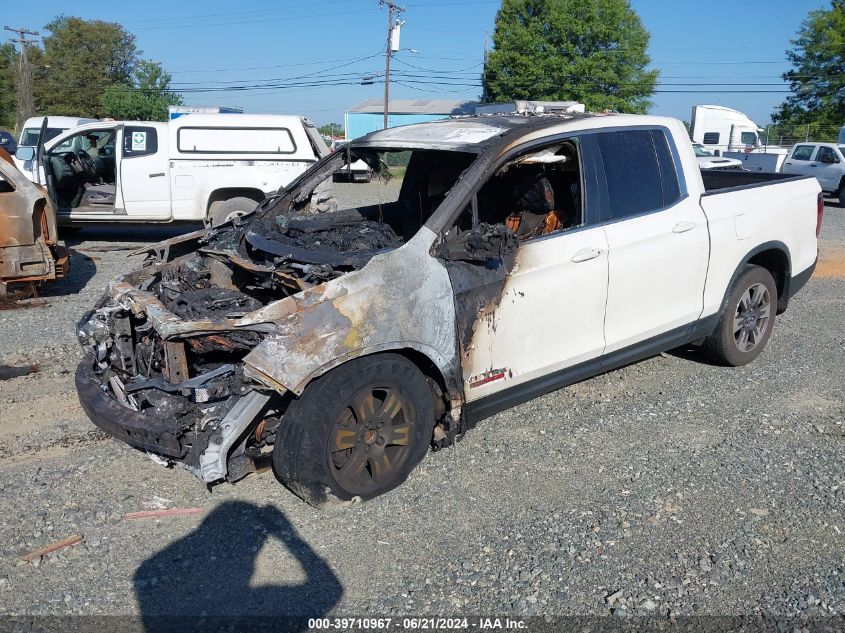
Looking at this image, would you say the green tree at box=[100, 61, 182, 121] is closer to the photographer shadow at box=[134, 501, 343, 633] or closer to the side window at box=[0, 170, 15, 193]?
the side window at box=[0, 170, 15, 193]

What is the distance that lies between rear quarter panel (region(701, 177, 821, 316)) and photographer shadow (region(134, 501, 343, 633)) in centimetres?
335

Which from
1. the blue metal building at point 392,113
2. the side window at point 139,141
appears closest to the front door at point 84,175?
the side window at point 139,141

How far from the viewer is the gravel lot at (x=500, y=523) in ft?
10.4

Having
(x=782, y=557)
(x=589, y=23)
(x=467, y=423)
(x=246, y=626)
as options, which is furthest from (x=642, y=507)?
(x=589, y=23)

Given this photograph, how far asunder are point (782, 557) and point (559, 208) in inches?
91.3

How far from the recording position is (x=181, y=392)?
3527mm

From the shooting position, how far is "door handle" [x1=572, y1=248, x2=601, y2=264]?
433cm

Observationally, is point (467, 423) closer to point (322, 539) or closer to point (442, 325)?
point (442, 325)

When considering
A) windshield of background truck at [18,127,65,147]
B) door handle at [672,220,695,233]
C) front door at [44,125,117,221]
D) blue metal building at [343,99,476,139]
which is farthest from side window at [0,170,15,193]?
blue metal building at [343,99,476,139]

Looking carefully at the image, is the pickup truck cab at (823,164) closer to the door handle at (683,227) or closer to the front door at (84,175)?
the front door at (84,175)

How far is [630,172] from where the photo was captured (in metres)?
4.74

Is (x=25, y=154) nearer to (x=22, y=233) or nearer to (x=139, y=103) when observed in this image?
(x=22, y=233)

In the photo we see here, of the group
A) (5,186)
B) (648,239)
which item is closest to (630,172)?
(648,239)

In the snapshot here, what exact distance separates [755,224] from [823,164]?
1790 centimetres
